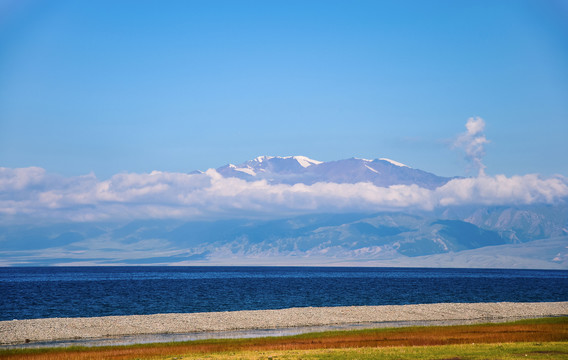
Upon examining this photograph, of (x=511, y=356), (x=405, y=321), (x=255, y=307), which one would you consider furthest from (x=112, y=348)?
(x=255, y=307)

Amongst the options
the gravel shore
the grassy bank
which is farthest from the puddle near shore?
the grassy bank

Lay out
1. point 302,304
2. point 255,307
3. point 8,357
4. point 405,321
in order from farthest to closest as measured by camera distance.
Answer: point 302,304, point 255,307, point 405,321, point 8,357

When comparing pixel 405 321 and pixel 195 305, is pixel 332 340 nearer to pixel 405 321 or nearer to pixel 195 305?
pixel 405 321

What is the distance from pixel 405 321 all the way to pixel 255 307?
3143 centimetres

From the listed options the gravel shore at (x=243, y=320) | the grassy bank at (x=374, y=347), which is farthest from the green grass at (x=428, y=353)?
the gravel shore at (x=243, y=320)

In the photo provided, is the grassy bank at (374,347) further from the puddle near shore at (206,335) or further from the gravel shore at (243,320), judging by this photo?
the gravel shore at (243,320)

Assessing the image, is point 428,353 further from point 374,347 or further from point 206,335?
point 206,335

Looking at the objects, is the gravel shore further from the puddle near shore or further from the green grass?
the green grass

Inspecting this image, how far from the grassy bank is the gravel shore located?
11.5m

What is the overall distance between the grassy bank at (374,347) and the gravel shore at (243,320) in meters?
11.5

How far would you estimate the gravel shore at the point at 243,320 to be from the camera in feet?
214

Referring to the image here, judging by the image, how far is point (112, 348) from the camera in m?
53.3

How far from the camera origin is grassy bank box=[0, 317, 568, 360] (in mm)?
43281

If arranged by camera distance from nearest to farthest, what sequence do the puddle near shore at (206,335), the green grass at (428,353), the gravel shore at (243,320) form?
the green grass at (428,353), the puddle near shore at (206,335), the gravel shore at (243,320)
